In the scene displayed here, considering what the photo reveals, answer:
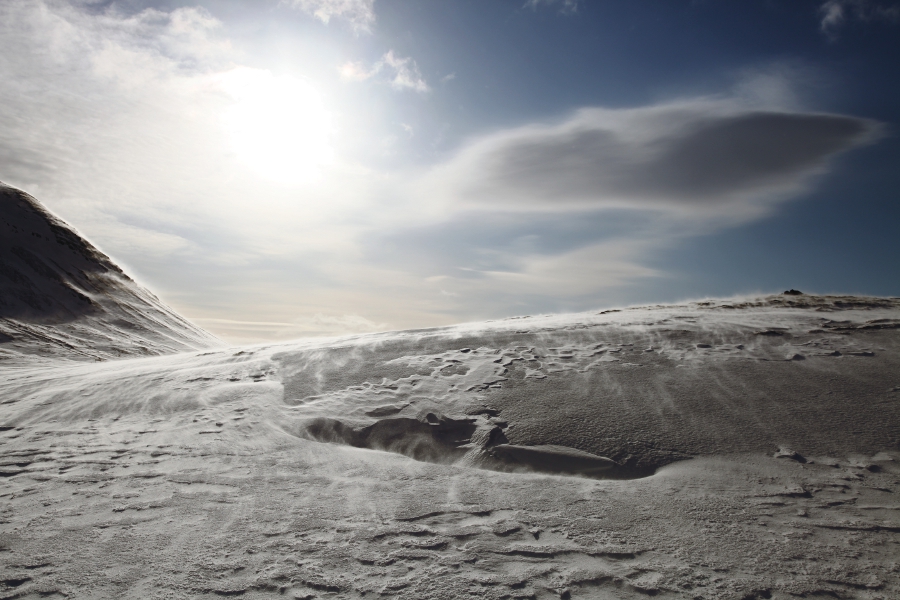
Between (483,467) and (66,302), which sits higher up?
(66,302)

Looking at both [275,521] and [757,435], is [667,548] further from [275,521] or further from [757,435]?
[275,521]

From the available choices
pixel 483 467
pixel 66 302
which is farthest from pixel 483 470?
pixel 66 302

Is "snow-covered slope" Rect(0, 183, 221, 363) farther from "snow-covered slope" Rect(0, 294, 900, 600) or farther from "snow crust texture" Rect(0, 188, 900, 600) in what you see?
"snow-covered slope" Rect(0, 294, 900, 600)

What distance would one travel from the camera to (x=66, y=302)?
1362cm

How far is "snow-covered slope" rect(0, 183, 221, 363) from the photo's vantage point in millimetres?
11617

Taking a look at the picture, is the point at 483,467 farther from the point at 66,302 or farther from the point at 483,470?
the point at 66,302

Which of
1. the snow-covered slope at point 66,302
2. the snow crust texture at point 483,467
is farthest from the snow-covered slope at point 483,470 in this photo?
the snow-covered slope at point 66,302

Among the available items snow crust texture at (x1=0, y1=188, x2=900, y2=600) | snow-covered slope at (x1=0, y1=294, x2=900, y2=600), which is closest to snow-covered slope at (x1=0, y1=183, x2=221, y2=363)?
snow crust texture at (x1=0, y1=188, x2=900, y2=600)

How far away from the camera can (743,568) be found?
2.24m

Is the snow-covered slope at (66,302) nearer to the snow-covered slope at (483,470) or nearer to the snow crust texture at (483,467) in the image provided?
the snow crust texture at (483,467)

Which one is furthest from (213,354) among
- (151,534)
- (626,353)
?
(626,353)

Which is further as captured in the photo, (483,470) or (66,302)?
(66,302)

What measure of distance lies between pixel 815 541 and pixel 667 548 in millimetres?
794

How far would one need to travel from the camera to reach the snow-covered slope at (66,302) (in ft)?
38.1
